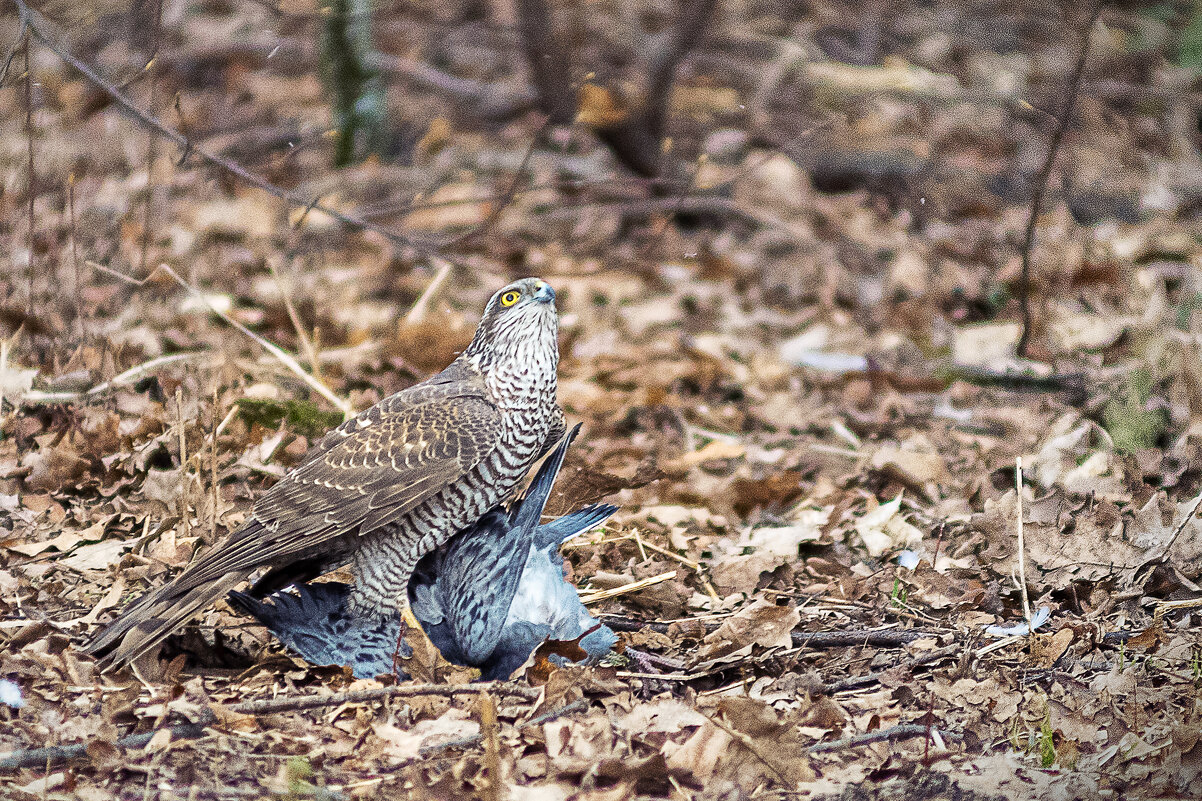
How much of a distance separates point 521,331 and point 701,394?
3088 mm

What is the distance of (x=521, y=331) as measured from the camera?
382 centimetres

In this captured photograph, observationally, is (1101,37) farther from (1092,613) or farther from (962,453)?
(1092,613)

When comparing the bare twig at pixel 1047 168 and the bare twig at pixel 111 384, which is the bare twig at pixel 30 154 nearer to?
the bare twig at pixel 111 384

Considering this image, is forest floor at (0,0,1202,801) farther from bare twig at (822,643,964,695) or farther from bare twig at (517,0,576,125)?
bare twig at (517,0,576,125)

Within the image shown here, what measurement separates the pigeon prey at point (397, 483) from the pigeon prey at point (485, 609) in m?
0.08

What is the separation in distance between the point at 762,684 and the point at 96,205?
6.82 m

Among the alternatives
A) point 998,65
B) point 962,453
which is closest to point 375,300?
point 962,453

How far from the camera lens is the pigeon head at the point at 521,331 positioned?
381 centimetres

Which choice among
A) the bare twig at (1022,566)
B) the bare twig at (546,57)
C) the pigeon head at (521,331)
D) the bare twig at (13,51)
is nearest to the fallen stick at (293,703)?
the pigeon head at (521,331)

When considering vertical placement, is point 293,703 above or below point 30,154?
below

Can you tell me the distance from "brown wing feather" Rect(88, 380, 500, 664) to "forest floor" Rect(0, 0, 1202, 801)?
0.91 feet

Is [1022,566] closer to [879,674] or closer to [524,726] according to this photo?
[879,674]

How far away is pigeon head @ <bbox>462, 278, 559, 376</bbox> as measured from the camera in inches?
150

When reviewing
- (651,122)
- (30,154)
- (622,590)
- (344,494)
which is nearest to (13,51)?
(30,154)
